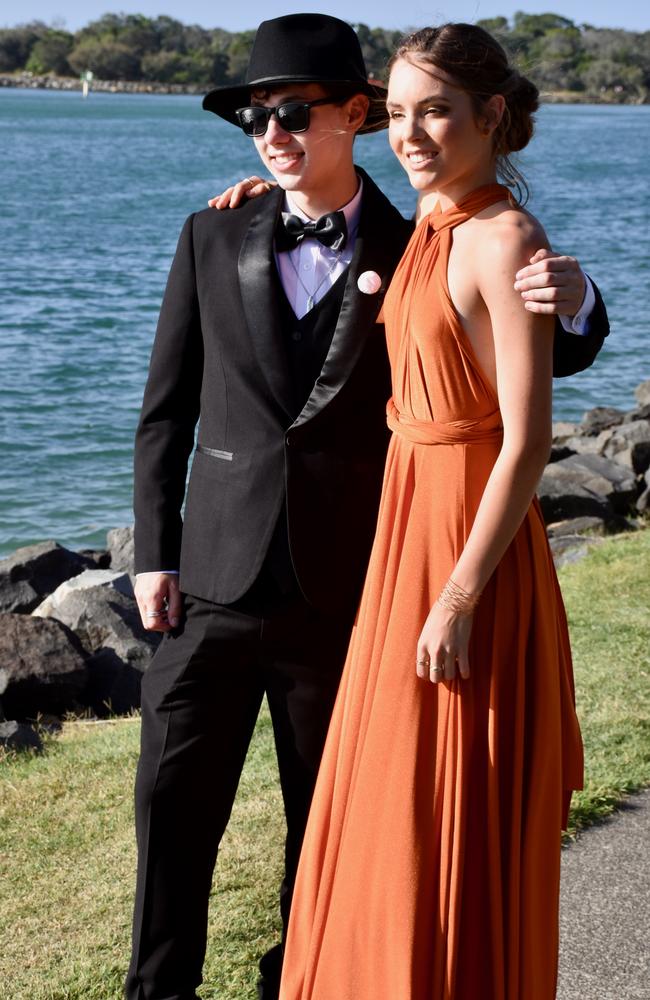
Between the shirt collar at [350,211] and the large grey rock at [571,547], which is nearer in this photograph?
the shirt collar at [350,211]

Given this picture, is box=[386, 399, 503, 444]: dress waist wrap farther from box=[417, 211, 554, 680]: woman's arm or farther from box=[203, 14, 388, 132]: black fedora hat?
box=[203, 14, 388, 132]: black fedora hat

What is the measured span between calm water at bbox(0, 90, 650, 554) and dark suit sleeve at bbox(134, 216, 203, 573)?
2.91ft

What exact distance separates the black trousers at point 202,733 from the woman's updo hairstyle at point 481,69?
1.11 m

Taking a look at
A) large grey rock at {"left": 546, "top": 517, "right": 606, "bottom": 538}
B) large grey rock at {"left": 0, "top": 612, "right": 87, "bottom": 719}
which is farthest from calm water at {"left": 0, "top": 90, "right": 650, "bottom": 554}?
large grey rock at {"left": 546, "top": 517, "right": 606, "bottom": 538}

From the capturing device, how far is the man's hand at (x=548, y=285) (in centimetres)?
244

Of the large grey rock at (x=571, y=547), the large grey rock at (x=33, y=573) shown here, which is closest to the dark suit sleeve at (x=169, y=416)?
the large grey rock at (x=571, y=547)

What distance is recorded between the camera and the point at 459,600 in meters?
2.58

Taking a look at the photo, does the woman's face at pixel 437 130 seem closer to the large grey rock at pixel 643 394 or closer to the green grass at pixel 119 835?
the green grass at pixel 119 835

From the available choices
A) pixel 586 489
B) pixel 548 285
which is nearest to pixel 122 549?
pixel 586 489

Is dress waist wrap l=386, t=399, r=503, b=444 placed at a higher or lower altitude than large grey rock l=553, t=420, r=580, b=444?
higher

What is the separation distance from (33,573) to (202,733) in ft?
26.4

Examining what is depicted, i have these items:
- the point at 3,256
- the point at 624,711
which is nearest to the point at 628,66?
the point at 3,256

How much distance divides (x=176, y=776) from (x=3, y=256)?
32.4 meters

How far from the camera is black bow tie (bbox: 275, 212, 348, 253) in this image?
2.98m
